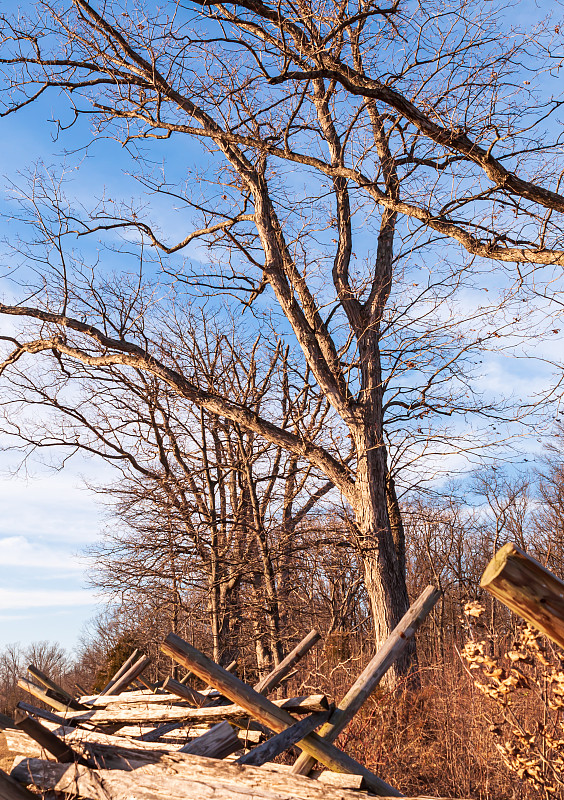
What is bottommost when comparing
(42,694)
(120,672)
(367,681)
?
(42,694)

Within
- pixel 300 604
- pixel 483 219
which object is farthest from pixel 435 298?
pixel 300 604

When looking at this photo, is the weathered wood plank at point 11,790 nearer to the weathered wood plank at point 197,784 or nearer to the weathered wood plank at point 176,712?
the weathered wood plank at point 197,784

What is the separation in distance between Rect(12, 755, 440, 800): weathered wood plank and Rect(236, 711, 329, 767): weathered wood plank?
17 centimetres

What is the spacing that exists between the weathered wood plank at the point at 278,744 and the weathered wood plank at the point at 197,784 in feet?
0.56

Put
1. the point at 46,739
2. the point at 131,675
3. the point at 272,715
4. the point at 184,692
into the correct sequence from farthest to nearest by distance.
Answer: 1. the point at 131,675
2. the point at 184,692
3. the point at 272,715
4. the point at 46,739

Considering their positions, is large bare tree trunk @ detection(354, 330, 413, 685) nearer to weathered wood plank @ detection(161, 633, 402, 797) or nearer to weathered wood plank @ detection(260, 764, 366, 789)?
weathered wood plank @ detection(161, 633, 402, 797)

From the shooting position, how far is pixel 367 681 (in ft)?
15.7

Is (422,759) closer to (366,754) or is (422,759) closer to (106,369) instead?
(366,754)

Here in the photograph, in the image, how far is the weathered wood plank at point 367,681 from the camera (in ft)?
15.4

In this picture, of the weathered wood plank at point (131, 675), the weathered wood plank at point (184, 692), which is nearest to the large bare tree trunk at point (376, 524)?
the weathered wood plank at point (184, 692)

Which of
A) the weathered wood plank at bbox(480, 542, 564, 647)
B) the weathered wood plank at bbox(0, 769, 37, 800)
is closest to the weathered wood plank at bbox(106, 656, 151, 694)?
the weathered wood plank at bbox(0, 769, 37, 800)

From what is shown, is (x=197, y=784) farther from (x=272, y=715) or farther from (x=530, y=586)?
(x=530, y=586)

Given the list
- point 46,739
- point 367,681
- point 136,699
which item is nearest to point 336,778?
point 367,681

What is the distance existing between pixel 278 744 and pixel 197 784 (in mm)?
690
